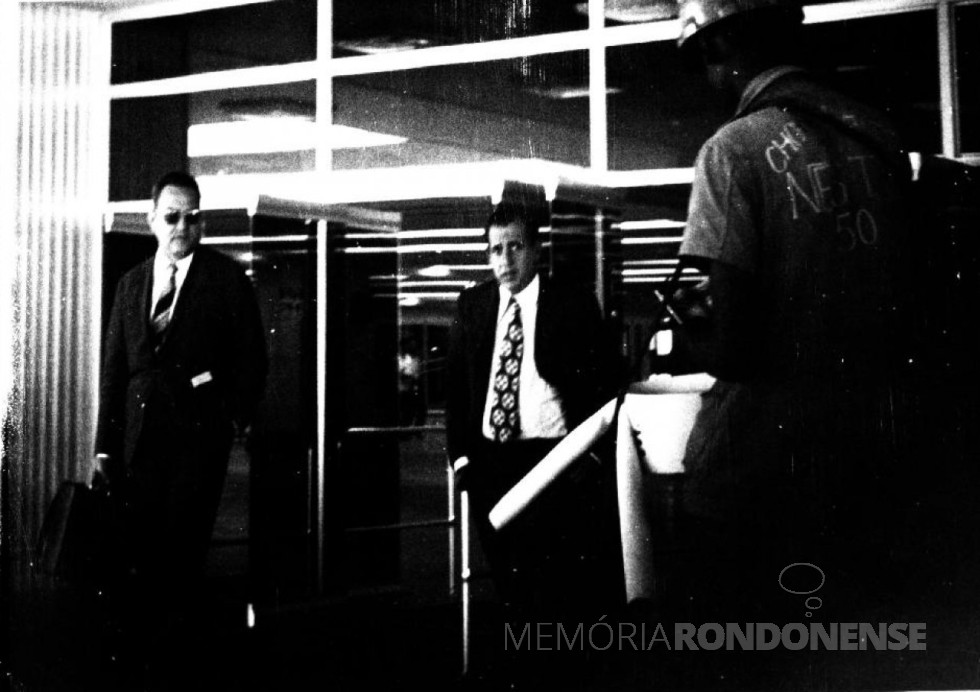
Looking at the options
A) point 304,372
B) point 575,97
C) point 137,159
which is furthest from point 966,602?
point 137,159

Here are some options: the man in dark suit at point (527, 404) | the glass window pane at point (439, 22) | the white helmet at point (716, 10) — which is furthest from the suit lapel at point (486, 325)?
the white helmet at point (716, 10)

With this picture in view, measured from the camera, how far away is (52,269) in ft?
9.91

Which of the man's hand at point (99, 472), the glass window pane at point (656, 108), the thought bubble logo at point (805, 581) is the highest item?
the glass window pane at point (656, 108)

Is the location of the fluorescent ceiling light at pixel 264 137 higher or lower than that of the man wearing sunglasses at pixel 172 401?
higher

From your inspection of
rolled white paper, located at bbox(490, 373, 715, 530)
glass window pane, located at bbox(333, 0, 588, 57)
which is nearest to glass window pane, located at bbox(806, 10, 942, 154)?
glass window pane, located at bbox(333, 0, 588, 57)

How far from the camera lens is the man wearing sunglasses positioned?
9.79 ft

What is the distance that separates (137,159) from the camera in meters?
3.04

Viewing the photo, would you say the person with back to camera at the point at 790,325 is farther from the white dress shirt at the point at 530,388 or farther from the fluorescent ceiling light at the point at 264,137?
the fluorescent ceiling light at the point at 264,137

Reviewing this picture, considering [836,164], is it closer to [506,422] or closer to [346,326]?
[506,422]

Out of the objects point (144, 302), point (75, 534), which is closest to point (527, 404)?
point (144, 302)

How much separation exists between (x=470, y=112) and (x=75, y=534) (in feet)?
5.34

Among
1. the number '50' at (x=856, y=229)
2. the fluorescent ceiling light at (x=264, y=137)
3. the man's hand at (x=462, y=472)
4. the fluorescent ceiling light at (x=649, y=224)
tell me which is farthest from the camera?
the fluorescent ceiling light at (x=264, y=137)

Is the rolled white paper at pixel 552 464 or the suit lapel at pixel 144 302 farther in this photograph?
the suit lapel at pixel 144 302

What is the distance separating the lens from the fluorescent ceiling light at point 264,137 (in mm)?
2949
